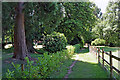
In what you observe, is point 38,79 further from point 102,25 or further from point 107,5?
point 102,25

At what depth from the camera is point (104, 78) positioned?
5.62 meters

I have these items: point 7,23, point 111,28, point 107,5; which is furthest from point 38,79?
point 107,5

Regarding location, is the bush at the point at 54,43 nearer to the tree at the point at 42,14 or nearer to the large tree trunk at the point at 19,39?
the tree at the point at 42,14

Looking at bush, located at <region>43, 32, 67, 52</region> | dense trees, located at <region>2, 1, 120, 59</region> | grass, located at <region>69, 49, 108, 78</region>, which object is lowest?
grass, located at <region>69, 49, 108, 78</region>

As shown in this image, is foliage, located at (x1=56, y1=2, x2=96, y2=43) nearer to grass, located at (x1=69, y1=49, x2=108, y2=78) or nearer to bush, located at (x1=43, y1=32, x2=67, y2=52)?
bush, located at (x1=43, y1=32, x2=67, y2=52)

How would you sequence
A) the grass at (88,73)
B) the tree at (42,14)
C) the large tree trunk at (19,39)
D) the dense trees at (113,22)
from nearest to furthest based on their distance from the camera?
the grass at (88,73)
the large tree trunk at (19,39)
the tree at (42,14)
the dense trees at (113,22)

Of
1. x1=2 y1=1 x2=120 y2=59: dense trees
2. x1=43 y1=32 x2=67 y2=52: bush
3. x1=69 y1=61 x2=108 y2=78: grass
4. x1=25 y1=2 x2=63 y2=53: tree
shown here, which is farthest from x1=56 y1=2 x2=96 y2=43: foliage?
x1=69 y1=61 x2=108 y2=78: grass

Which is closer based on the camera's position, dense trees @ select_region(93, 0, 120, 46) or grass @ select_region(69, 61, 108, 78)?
grass @ select_region(69, 61, 108, 78)

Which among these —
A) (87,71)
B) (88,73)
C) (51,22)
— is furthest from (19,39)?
(88,73)

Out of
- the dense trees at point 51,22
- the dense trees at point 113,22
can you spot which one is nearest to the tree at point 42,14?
the dense trees at point 51,22

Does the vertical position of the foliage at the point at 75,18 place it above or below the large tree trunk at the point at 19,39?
above

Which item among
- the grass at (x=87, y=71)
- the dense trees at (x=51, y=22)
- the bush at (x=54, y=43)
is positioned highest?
the dense trees at (x=51, y=22)

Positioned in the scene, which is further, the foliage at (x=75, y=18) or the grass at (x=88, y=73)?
the foliage at (x=75, y=18)

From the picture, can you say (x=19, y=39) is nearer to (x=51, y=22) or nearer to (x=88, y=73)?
(x=51, y=22)
